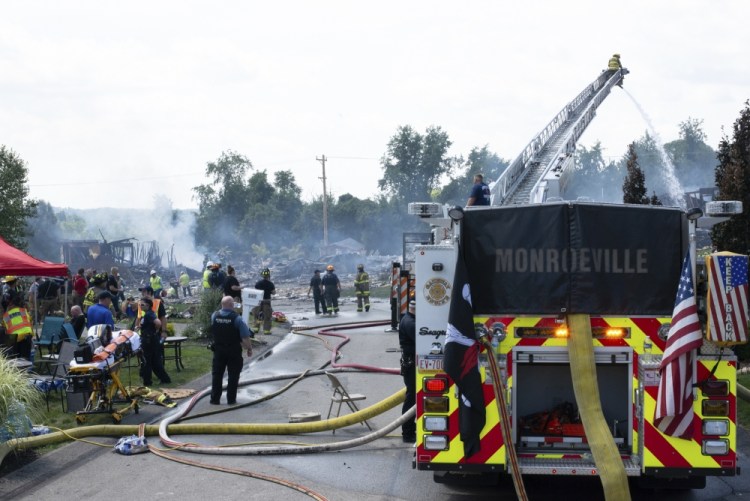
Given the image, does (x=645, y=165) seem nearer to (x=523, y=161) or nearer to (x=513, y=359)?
(x=523, y=161)

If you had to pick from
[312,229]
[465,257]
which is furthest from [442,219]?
[312,229]

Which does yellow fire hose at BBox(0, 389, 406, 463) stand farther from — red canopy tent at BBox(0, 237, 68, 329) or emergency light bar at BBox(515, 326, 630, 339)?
red canopy tent at BBox(0, 237, 68, 329)

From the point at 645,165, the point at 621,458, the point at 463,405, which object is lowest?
the point at 621,458

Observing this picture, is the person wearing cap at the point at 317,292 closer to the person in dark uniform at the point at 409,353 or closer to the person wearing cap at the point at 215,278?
the person wearing cap at the point at 215,278

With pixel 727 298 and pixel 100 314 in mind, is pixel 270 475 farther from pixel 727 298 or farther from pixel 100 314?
pixel 100 314

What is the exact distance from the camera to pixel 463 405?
269 inches

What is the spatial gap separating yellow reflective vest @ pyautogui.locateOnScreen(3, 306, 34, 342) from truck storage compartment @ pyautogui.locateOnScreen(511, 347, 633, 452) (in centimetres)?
940

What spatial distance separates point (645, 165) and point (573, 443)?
320 ft

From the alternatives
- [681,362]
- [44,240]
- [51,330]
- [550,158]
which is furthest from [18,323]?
[44,240]

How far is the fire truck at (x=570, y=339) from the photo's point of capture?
21.9 feet

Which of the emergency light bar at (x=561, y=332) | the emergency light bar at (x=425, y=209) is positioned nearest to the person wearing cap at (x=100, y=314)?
the emergency light bar at (x=425, y=209)

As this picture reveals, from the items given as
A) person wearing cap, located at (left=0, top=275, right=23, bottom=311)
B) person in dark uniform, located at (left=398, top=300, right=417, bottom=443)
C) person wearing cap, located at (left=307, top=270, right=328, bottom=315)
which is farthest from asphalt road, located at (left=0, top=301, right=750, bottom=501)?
person wearing cap, located at (left=307, top=270, right=328, bottom=315)

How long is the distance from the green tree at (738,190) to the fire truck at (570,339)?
26.2ft

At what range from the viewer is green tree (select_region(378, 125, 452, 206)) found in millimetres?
87438
